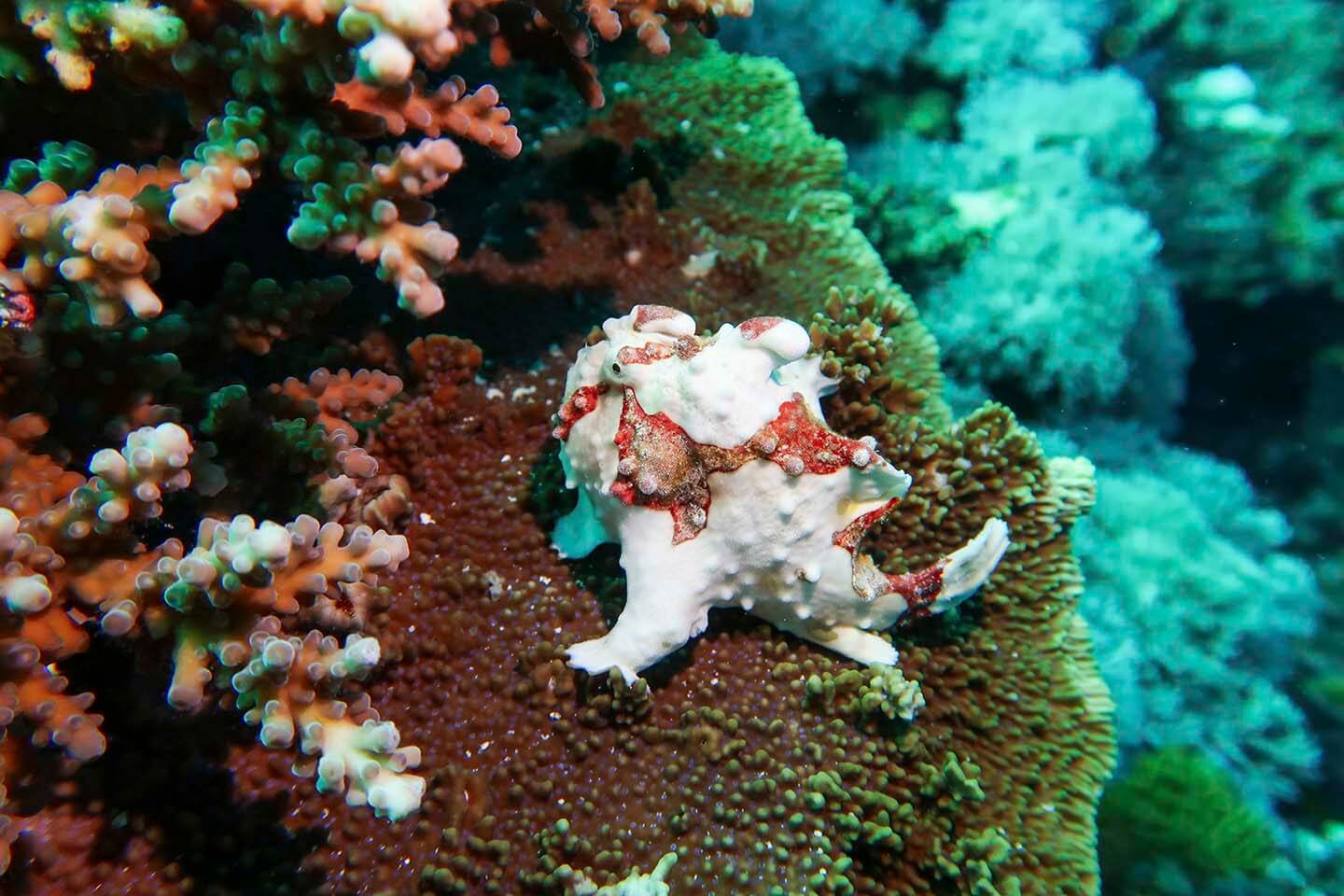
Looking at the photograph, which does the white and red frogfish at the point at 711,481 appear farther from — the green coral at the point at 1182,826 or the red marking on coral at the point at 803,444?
the green coral at the point at 1182,826

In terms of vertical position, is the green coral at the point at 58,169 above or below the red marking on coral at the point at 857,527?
above

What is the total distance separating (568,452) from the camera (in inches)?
121

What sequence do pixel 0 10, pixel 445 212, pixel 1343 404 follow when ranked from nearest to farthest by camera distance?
pixel 0 10 → pixel 445 212 → pixel 1343 404

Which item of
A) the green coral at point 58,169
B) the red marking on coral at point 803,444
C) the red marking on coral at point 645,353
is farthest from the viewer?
the red marking on coral at point 645,353

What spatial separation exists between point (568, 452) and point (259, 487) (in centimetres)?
125

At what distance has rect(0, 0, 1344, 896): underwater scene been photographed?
92.5 inches

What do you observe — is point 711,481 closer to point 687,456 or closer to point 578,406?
point 687,456

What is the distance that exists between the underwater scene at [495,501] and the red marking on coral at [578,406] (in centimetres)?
1

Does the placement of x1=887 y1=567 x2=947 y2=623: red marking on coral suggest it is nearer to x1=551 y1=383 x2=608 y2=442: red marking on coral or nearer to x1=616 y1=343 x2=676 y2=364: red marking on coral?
x1=616 y1=343 x2=676 y2=364: red marking on coral

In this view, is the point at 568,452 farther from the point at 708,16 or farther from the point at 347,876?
the point at 708,16

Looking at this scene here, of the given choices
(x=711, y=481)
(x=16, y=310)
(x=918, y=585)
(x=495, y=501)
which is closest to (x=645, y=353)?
Result: (x=711, y=481)

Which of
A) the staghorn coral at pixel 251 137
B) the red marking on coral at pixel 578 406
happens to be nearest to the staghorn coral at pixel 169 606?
the staghorn coral at pixel 251 137

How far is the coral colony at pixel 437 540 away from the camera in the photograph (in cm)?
232

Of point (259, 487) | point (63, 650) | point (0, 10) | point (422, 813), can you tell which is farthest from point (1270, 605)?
point (0, 10)
